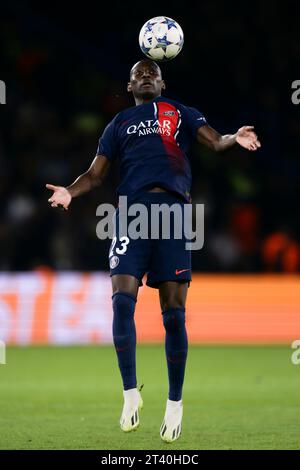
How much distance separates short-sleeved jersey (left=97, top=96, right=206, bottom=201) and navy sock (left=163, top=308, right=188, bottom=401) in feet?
2.53

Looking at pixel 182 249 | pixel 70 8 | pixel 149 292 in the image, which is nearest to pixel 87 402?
pixel 182 249

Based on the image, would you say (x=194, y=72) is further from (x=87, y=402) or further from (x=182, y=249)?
(x=182, y=249)

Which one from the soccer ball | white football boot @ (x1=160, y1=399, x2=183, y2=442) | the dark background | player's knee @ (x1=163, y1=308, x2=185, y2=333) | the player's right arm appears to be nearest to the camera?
white football boot @ (x1=160, y1=399, x2=183, y2=442)

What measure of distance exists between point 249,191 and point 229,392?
775 cm

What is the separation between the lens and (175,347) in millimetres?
6316

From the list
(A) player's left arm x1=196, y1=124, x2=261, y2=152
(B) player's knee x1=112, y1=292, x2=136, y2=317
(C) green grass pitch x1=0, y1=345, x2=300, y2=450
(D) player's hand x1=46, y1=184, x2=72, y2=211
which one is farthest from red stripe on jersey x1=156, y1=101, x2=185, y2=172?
(C) green grass pitch x1=0, y1=345, x2=300, y2=450

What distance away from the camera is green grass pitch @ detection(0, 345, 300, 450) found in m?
6.15

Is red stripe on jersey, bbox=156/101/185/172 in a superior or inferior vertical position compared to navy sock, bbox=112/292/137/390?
superior

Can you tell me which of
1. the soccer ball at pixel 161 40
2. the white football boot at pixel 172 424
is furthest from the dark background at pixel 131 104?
the white football boot at pixel 172 424

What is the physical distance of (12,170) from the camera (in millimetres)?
15391

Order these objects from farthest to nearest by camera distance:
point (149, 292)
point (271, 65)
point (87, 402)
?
point (271, 65)
point (149, 292)
point (87, 402)

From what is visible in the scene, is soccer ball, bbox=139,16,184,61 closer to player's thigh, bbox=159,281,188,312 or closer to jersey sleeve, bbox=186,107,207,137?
jersey sleeve, bbox=186,107,207,137

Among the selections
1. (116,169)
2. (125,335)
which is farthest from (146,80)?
(116,169)

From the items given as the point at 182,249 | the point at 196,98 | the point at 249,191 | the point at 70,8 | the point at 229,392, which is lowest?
the point at 229,392
